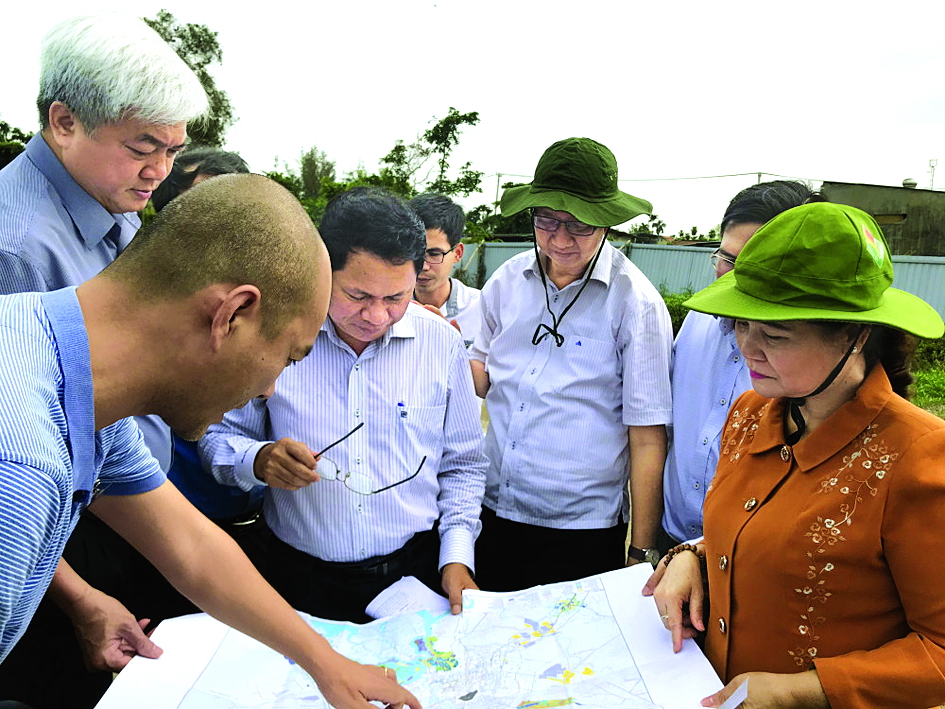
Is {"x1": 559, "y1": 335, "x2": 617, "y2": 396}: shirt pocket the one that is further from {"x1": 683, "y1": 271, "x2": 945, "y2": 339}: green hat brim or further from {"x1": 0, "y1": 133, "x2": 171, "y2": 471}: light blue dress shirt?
{"x1": 0, "y1": 133, "x2": 171, "y2": 471}: light blue dress shirt

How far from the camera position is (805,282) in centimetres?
143

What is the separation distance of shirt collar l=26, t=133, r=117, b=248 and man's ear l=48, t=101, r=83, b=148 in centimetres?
4

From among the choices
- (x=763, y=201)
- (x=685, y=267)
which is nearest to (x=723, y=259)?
(x=763, y=201)

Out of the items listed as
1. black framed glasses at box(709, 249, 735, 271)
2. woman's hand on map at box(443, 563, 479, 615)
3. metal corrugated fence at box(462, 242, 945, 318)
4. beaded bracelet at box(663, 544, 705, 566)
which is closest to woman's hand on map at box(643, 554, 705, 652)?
beaded bracelet at box(663, 544, 705, 566)

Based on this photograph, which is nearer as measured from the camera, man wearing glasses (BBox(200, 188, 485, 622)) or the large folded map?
the large folded map

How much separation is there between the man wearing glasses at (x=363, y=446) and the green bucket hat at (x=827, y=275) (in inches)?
43.7

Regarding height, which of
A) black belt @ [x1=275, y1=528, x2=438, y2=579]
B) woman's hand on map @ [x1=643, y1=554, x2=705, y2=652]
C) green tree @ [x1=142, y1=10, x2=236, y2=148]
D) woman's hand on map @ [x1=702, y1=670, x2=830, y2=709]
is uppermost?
green tree @ [x1=142, y1=10, x2=236, y2=148]

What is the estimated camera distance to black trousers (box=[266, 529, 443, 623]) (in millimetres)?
2172

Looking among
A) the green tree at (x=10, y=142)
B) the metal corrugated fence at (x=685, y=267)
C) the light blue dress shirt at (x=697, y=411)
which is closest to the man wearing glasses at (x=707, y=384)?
the light blue dress shirt at (x=697, y=411)

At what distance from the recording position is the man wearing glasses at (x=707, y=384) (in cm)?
232

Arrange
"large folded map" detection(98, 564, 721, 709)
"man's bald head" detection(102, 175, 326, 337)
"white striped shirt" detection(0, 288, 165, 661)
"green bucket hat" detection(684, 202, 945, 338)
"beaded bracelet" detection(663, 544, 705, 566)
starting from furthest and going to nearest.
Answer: "beaded bracelet" detection(663, 544, 705, 566) → "large folded map" detection(98, 564, 721, 709) → "green bucket hat" detection(684, 202, 945, 338) → "man's bald head" detection(102, 175, 326, 337) → "white striped shirt" detection(0, 288, 165, 661)

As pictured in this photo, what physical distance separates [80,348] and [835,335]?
1.37 meters

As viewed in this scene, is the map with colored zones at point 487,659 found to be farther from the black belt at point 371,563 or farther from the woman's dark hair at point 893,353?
the woman's dark hair at point 893,353

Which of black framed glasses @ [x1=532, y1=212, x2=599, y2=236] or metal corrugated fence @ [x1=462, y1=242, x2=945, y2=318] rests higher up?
black framed glasses @ [x1=532, y1=212, x2=599, y2=236]
